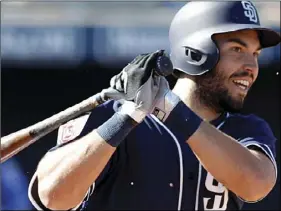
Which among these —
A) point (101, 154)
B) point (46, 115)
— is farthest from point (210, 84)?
point (46, 115)

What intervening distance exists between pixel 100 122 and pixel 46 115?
7.59 feet

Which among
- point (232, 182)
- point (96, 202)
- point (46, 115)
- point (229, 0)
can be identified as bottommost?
point (46, 115)

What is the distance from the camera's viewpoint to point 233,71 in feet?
6.24

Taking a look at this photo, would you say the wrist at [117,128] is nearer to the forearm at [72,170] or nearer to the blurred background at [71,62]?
the forearm at [72,170]

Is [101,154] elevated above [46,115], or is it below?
above

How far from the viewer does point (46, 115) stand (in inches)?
161

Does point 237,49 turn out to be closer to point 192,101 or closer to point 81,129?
point 192,101

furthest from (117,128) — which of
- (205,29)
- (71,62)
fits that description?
(71,62)

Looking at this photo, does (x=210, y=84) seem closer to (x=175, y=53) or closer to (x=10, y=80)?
(x=175, y=53)

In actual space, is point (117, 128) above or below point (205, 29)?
below

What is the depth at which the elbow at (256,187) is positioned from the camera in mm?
1756

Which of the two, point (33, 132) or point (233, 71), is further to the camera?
point (233, 71)

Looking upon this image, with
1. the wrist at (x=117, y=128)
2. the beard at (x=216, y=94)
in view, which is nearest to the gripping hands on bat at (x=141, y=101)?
the wrist at (x=117, y=128)

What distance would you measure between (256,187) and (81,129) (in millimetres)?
483
